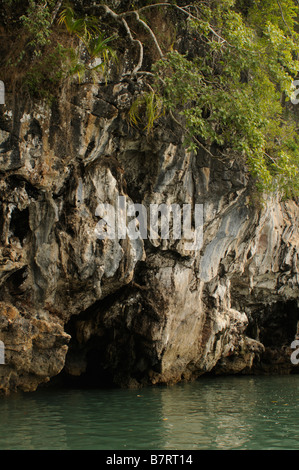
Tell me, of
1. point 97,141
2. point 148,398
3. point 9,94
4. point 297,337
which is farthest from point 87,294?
point 297,337

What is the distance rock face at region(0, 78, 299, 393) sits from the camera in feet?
35.6

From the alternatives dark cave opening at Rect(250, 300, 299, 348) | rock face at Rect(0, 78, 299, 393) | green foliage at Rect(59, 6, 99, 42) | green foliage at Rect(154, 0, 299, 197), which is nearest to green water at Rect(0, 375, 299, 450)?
rock face at Rect(0, 78, 299, 393)

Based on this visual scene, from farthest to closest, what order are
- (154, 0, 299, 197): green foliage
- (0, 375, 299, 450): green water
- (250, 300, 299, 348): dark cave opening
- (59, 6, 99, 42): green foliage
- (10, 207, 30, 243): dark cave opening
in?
(250, 300, 299, 348): dark cave opening → (154, 0, 299, 197): green foliage → (59, 6, 99, 42): green foliage → (10, 207, 30, 243): dark cave opening → (0, 375, 299, 450): green water

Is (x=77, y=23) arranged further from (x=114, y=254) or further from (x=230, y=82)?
(x=114, y=254)

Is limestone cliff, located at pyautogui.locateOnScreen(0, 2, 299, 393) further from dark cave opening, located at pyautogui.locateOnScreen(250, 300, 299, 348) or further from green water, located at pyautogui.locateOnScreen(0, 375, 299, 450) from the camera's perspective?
dark cave opening, located at pyautogui.locateOnScreen(250, 300, 299, 348)

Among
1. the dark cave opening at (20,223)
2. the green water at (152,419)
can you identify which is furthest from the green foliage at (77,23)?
the green water at (152,419)

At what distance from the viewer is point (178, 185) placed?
13.3 meters

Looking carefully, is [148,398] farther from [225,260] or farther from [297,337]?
[297,337]

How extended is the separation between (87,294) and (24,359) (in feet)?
7.11

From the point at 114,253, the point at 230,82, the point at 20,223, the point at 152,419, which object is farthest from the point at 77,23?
the point at 152,419

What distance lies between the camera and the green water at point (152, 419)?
745 centimetres

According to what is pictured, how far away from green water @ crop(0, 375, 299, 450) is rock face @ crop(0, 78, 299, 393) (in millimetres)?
1302

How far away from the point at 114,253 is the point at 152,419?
14.0ft

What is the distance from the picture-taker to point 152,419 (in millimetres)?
9234
